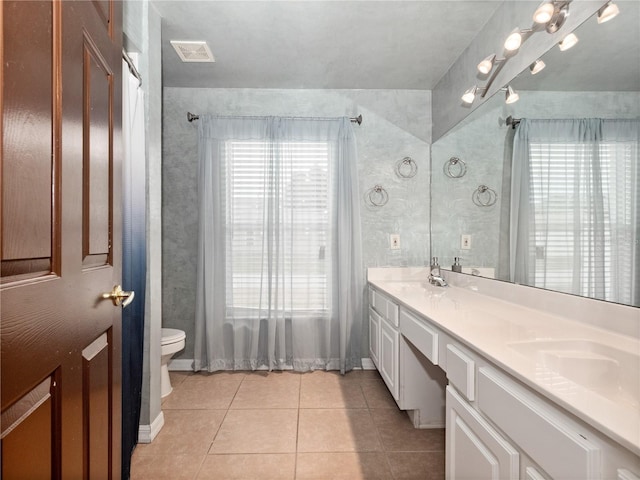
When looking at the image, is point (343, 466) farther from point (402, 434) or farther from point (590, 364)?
point (590, 364)

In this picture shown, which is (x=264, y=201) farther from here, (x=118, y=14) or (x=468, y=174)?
(x=118, y=14)

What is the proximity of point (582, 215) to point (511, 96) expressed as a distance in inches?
34.0

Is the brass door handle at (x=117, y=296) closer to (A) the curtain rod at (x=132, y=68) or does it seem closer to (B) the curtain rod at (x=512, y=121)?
(A) the curtain rod at (x=132, y=68)

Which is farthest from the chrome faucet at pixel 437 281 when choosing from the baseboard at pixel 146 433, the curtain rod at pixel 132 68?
the curtain rod at pixel 132 68

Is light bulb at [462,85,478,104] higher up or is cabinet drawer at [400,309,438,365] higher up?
light bulb at [462,85,478,104]

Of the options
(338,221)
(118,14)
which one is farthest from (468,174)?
(118,14)

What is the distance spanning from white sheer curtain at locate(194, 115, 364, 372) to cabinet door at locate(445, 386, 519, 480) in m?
1.68

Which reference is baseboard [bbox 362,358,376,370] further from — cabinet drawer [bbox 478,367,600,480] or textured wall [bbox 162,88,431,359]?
cabinet drawer [bbox 478,367,600,480]

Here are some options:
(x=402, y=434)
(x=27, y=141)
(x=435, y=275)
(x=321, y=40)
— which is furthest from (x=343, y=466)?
(x=321, y=40)

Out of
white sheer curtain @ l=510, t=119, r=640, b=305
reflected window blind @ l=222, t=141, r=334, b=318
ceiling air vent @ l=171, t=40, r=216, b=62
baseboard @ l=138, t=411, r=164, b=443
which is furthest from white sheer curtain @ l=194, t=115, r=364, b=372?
white sheer curtain @ l=510, t=119, r=640, b=305

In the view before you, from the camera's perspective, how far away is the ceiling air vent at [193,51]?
238 centimetres

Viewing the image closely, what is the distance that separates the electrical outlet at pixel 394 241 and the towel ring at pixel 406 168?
55 centimetres

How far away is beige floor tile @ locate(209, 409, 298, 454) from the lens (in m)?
1.93

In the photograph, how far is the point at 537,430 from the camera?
0.81 metres
